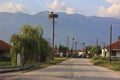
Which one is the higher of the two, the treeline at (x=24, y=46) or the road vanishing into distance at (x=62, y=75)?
the treeline at (x=24, y=46)

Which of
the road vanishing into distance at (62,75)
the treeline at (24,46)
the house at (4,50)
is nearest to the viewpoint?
the road vanishing into distance at (62,75)

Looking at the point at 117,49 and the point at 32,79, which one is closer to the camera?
the point at 32,79

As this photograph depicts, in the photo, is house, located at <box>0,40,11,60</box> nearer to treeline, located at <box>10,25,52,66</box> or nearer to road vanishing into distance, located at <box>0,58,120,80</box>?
treeline, located at <box>10,25,52,66</box>

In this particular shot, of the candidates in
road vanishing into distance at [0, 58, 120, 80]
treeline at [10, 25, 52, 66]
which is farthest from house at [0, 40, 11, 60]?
road vanishing into distance at [0, 58, 120, 80]

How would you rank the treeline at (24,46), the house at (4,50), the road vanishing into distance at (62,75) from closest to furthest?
the road vanishing into distance at (62,75) < the treeline at (24,46) < the house at (4,50)

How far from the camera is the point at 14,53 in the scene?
52.1 m

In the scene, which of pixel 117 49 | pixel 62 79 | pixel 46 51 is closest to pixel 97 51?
pixel 117 49

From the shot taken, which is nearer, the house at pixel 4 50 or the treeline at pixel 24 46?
the treeline at pixel 24 46

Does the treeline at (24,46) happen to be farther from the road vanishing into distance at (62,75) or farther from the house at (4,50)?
the house at (4,50)

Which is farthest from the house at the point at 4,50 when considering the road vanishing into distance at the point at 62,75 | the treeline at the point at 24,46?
the road vanishing into distance at the point at 62,75

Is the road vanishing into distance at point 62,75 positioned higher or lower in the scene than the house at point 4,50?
lower

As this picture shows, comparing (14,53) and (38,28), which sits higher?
(38,28)

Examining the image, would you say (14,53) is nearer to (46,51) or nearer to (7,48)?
(46,51)

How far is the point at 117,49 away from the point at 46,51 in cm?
3453
